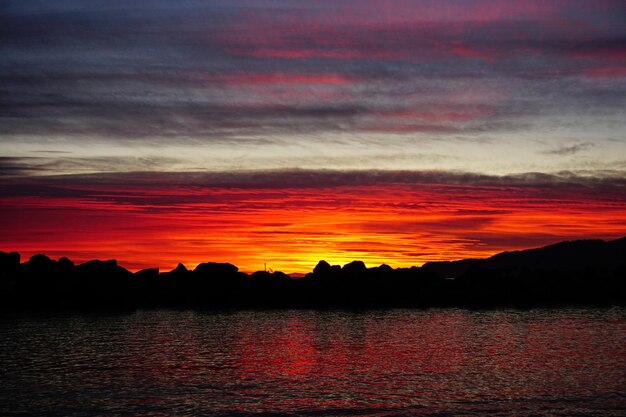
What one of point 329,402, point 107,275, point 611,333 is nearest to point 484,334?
point 611,333

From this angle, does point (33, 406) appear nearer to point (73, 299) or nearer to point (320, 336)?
point (320, 336)

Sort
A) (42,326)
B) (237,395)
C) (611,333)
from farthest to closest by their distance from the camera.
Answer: (42,326), (611,333), (237,395)

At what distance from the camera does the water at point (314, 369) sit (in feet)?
150

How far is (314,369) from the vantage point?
64000 millimetres

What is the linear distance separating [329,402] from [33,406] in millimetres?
21929

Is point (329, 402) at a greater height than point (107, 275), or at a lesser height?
lesser

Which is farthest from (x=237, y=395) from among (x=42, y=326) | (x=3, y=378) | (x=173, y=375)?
(x=42, y=326)

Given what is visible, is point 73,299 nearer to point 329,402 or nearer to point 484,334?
point 484,334

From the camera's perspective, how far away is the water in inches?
1802

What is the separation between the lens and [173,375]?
198ft

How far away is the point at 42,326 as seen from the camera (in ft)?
388

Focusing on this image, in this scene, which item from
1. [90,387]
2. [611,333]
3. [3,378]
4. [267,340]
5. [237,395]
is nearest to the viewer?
[237,395]

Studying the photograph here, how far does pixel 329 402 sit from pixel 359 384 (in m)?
8.06

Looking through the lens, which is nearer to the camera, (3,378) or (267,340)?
(3,378)
